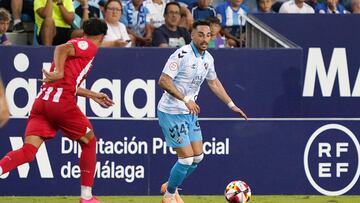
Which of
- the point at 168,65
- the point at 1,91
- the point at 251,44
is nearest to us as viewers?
the point at 1,91

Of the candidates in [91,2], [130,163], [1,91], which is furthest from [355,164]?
[1,91]

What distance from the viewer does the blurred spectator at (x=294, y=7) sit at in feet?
60.9

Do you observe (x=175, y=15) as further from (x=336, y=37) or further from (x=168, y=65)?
(x=168, y=65)

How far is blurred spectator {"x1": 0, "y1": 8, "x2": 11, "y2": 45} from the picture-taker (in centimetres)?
1642

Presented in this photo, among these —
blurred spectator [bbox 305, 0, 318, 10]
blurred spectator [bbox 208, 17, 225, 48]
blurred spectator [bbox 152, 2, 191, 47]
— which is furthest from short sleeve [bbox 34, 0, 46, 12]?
blurred spectator [bbox 305, 0, 318, 10]

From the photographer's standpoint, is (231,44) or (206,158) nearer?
(206,158)

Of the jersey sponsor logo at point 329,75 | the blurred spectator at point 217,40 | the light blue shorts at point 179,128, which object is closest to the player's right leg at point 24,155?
the light blue shorts at point 179,128

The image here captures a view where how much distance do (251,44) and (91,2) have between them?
2.54 metres

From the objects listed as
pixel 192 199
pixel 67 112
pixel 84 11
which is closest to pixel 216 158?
pixel 192 199

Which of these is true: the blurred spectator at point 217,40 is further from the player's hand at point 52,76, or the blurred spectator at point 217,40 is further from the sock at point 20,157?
the sock at point 20,157

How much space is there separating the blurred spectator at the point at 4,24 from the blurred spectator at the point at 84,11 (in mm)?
1024

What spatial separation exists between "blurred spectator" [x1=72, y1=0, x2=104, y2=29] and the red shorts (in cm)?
472

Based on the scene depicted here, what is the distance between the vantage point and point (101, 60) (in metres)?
16.3

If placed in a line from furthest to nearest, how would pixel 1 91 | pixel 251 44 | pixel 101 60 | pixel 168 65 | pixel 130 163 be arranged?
pixel 251 44 < pixel 101 60 < pixel 130 163 < pixel 168 65 < pixel 1 91
